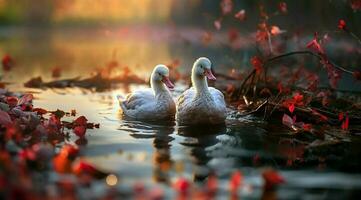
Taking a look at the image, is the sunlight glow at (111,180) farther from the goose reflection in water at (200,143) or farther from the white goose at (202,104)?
the white goose at (202,104)

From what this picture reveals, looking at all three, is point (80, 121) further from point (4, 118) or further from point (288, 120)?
point (288, 120)

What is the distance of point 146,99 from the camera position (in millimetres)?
10773

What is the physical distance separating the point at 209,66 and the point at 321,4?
11.4 meters

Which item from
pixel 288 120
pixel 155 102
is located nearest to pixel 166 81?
pixel 155 102

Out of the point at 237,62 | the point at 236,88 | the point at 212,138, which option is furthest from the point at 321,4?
the point at 212,138

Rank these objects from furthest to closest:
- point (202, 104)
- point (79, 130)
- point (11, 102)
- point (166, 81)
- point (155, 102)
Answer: point (166, 81) → point (155, 102) → point (202, 104) → point (11, 102) → point (79, 130)

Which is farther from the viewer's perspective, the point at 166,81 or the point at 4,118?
the point at 166,81

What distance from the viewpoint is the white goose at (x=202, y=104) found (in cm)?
1001

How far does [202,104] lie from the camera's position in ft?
32.9

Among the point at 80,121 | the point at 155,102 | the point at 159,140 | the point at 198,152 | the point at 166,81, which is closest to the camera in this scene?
the point at 198,152

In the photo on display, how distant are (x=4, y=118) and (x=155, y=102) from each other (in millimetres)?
3128

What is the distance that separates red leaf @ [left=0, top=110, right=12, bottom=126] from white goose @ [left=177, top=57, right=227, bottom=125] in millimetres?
3026

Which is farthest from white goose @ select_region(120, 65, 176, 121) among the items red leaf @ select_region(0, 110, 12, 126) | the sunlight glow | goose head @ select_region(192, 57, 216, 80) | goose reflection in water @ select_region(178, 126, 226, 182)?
the sunlight glow

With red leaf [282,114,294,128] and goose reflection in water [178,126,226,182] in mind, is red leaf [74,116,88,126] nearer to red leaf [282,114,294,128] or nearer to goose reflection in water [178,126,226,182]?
goose reflection in water [178,126,226,182]
